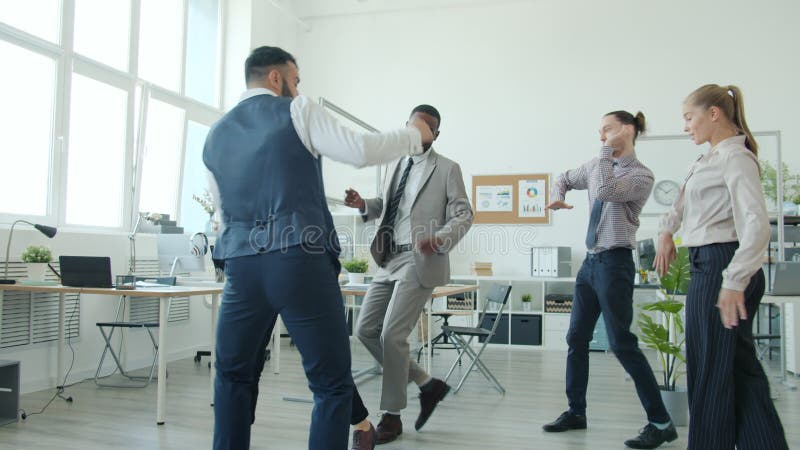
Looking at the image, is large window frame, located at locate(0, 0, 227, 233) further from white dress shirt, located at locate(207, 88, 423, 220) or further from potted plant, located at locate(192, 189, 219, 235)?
white dress shirt, located at locate(207, 88, 423, 220)

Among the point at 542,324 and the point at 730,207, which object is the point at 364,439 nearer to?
the point at 730,207

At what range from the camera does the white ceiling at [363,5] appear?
8.06m

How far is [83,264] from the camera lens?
389 cm

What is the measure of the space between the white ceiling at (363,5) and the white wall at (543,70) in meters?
0.03

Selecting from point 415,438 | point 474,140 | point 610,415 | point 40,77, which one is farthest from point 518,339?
point 40,77

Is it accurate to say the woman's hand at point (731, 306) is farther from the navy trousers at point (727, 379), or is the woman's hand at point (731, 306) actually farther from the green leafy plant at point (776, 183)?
the green leafy plant at point (776, 183)

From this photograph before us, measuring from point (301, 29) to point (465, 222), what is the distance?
254 inches

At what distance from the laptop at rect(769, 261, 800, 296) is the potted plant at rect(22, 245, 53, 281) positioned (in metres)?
5.04

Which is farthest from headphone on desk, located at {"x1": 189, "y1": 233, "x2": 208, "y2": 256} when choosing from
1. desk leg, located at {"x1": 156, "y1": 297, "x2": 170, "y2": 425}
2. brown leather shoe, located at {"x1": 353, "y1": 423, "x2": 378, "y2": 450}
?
brown leather shoe, located at {"x1": 353, "y1": 423, "x2": 378, "y2": 450}

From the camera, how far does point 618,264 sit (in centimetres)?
305

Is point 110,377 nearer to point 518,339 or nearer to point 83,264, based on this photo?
point 83,264

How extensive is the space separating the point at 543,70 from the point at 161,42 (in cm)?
445

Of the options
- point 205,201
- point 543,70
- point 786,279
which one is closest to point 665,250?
point 786,279

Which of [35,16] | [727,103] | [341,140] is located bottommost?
[341,140]
